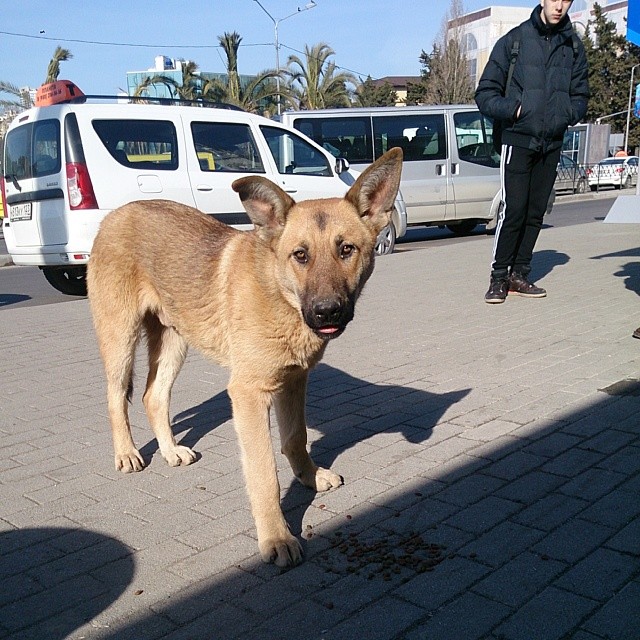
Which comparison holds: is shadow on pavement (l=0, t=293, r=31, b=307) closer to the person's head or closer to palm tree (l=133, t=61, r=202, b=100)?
the person's head

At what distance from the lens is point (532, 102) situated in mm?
7262

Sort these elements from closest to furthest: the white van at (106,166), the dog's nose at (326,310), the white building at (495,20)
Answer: the dog's nose at (326,310), the white van at (106,166), the white building at (495,20)

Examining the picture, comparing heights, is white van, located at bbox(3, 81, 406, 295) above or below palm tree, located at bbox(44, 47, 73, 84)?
below

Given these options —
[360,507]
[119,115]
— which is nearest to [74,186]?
[119,115]

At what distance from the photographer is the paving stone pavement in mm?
2449

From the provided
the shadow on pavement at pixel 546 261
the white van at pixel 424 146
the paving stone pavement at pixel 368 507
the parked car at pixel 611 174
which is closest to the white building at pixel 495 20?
the parked car at pixel 611 174

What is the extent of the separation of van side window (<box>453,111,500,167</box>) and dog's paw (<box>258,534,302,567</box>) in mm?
14509

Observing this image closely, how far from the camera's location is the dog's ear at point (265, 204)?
10.7ft

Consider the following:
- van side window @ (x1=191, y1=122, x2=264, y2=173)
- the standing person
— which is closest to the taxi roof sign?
van side window @ (x1=191, y1=122, x2=264, y2=173)

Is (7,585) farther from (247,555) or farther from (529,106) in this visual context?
(529,106)

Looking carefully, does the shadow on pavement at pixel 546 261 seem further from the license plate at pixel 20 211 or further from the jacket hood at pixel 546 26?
the license plate at pixel 20 211

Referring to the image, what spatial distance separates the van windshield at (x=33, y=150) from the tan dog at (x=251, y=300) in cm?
558

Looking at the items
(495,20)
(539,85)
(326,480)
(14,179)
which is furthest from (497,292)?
(495,20)

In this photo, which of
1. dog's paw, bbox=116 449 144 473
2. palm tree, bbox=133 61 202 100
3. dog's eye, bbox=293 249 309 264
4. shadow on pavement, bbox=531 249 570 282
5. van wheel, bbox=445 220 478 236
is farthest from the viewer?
palm tree, bbox=133 61 202 100
